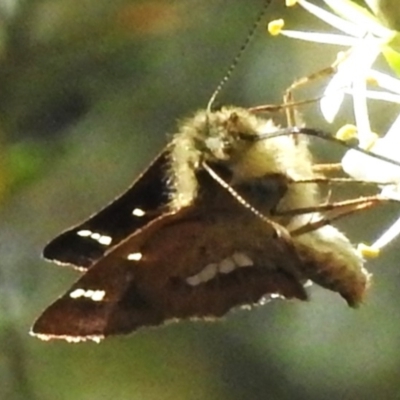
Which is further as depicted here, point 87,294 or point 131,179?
point 131,179

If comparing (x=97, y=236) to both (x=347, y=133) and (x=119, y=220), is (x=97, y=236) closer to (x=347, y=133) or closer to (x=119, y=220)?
(x=119, y=220)

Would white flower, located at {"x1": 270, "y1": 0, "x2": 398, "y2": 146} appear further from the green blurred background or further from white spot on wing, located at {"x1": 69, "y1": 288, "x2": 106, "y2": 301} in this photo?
the green blurred background

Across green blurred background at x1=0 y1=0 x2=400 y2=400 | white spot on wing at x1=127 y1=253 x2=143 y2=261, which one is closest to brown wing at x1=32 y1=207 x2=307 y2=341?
white spot on wing at x1=127 y1=253 x2=143 y2=261

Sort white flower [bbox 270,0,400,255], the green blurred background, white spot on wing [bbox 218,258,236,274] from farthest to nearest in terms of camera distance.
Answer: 1. the green blurred background
2. white spot on wing [bbox 218,258,236,274]
3. white flower [bbox 270,0,400,255]

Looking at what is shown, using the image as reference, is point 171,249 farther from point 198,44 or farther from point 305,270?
point 198,44

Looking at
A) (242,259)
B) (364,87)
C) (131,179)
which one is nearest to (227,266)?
(242,259)

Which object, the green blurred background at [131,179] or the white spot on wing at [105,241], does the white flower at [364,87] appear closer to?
the white spot on wing at [105,241]

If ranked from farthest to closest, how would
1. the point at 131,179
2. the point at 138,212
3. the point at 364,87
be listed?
the point at 131,179 < the point at 138,212 < the point at 364,87

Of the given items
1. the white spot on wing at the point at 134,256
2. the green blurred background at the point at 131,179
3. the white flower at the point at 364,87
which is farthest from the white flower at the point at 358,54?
the green blurred background at the point at 131,179
